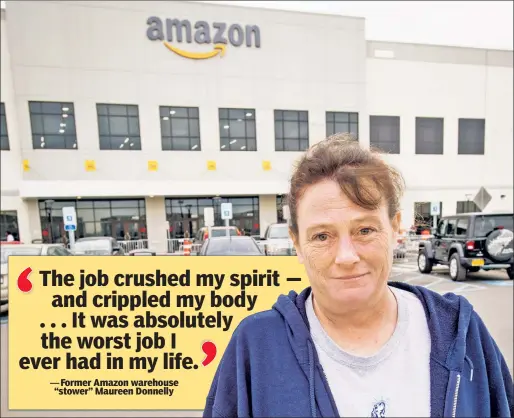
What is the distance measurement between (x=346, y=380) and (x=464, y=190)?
22687 mm

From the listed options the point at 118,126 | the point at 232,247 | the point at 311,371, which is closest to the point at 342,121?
the point at 118,126

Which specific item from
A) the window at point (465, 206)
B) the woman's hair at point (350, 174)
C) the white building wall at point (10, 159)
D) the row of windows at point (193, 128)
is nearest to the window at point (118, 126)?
the row of windows at point (193, 128)

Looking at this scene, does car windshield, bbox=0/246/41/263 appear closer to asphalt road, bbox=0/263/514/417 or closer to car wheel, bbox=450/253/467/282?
asphalt road, bbox=0/263/514/417

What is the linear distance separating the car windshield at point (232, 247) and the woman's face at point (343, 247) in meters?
5.19

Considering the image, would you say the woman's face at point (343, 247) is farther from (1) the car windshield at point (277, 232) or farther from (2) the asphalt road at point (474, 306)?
(1) the car windshield at point (277, 232)

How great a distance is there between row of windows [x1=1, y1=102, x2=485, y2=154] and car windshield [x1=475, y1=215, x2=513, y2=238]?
8.78 metres

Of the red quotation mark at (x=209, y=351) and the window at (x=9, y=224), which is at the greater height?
the red quotation mark at (x=209, y=351)

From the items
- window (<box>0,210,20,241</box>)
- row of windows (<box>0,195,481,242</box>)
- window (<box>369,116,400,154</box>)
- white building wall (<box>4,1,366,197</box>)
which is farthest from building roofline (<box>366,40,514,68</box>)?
window (<box>0,210,20,241</box>)

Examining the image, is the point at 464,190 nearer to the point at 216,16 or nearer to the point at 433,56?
the point at 433,56

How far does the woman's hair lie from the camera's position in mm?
895

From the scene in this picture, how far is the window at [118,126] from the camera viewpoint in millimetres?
15297

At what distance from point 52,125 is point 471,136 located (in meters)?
25.8

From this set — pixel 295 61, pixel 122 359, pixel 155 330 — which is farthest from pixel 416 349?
pixel 295 61

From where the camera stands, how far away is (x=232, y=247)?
6352mm
